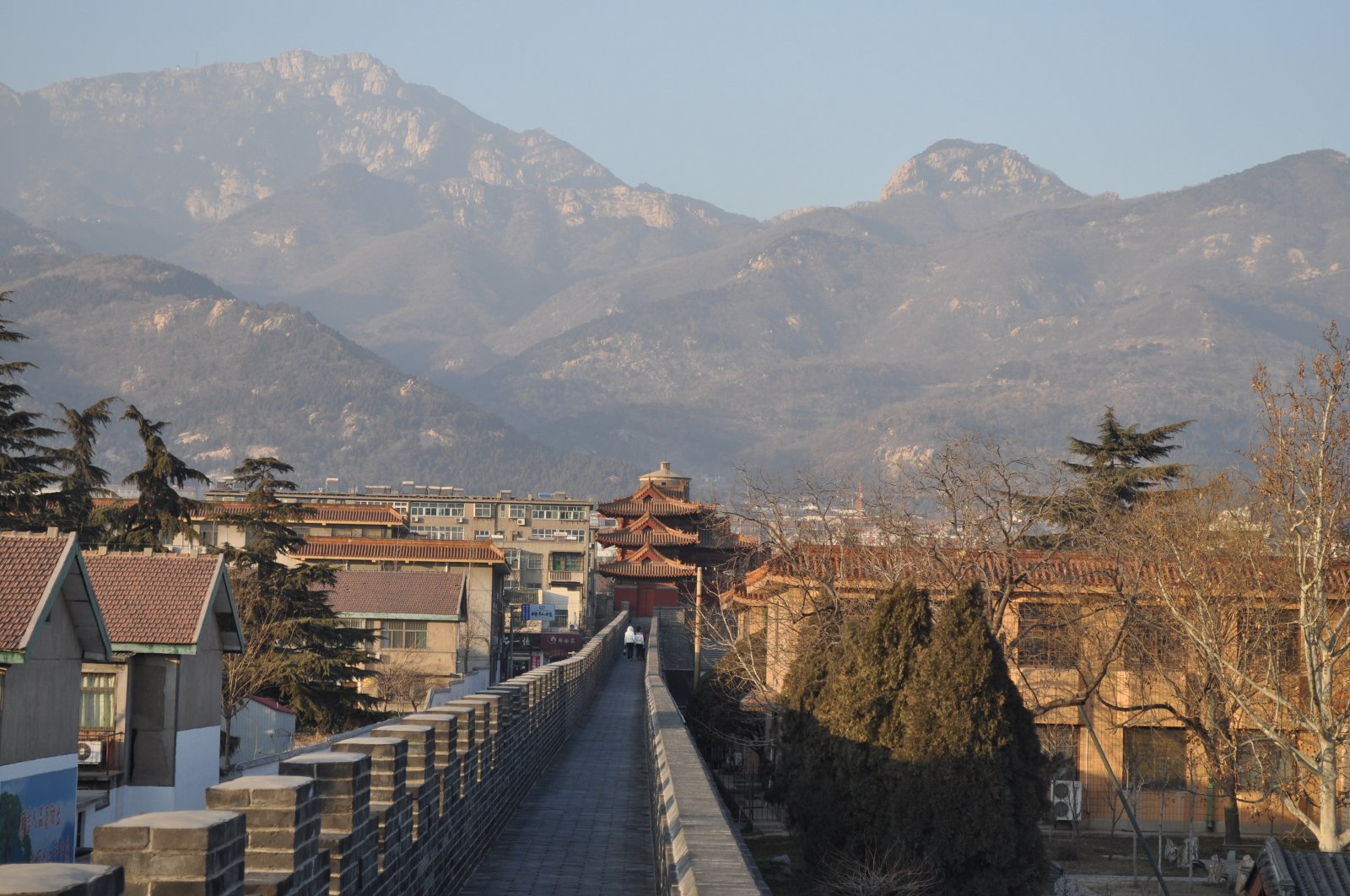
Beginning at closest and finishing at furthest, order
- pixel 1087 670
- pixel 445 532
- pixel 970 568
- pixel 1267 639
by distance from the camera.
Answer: pixel 1267 639 < pixel 970 568 < pixel 1087 670 < pixel 445 532

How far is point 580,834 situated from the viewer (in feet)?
60.5

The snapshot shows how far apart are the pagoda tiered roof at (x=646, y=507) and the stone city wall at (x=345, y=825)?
77840mm

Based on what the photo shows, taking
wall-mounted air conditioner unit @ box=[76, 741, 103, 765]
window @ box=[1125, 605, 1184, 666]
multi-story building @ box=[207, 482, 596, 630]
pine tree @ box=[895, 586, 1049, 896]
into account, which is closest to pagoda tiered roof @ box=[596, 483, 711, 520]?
multi-story building @ box=[207, 482, 596, 630]

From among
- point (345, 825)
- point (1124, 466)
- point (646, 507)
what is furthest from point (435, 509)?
point (345, 825)

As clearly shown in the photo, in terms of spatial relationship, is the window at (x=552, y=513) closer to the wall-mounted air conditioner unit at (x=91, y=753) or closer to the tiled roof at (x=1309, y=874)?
the wall-mounted air conditioner unit at (x=91, y=753)

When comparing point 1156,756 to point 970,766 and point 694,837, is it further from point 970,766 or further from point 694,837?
point 694,837

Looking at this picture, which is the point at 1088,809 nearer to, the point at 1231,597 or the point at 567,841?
the point at 1231,597

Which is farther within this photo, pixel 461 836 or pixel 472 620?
pixel 472 620

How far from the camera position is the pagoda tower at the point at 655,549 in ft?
308

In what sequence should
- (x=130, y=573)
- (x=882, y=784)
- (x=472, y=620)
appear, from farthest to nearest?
(x=472, y=620) < (x=130, y=573) < (x=882, y=784)

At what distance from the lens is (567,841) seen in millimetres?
17750

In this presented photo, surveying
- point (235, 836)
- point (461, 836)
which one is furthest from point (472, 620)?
point (235, 836)

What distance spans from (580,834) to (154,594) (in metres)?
10.5

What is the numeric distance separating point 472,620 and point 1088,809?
37.0m
